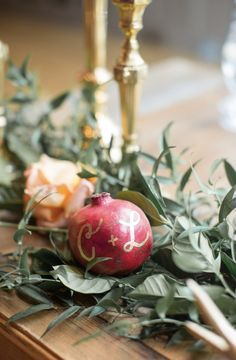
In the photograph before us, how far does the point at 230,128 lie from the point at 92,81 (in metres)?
0.31

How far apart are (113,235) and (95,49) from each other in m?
0.48

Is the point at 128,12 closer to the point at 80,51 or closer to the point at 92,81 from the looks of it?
the point at 92,81

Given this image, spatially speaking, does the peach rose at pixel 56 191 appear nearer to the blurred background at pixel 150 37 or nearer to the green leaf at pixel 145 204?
the green leaf at pixel 145 204

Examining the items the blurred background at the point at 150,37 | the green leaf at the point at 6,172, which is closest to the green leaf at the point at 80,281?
the green leaf at the point at 6,172

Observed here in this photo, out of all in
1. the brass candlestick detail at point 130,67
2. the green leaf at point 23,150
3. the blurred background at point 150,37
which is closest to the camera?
the brass candlestick detail at point 130,67

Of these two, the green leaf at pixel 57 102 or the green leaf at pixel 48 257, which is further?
the green leaf at pixel 57 102

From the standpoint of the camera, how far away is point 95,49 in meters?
0.92

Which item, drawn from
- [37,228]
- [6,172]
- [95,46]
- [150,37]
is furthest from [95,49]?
[150,37]

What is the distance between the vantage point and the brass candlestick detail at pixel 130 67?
2.27ft

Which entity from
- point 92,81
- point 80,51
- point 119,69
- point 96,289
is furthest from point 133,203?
point 80,51

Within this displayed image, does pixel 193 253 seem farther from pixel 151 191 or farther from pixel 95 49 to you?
pixel 95 49

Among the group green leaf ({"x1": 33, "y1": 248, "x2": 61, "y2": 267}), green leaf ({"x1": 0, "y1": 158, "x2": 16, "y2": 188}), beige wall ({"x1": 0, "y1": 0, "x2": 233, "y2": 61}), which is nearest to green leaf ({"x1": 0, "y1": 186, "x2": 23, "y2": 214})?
green leaf ({"x1": 0, "y1": 158, "x2": 16, "y2": 188})

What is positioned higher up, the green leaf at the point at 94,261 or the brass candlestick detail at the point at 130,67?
the brass candlestick detail at the point at 130,67

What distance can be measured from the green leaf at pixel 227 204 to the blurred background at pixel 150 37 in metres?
1.65
